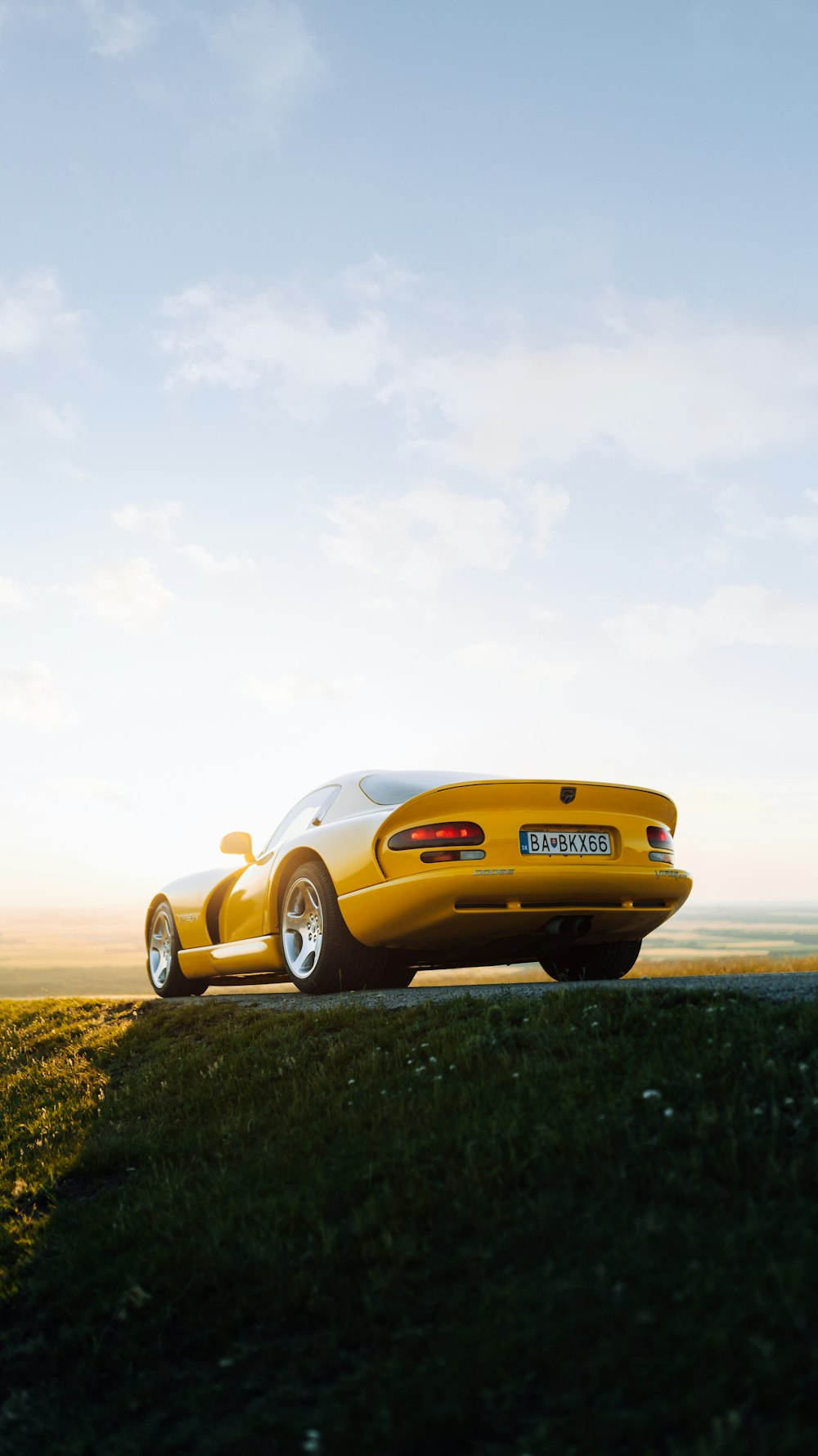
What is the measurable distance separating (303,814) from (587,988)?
3.24 meters

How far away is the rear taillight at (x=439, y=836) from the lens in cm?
612

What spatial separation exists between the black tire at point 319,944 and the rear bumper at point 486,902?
0.20 metres

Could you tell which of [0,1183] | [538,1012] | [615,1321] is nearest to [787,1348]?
[615,1321]

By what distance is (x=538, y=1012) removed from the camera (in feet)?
16.1

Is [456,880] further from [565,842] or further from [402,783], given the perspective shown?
[402,783]

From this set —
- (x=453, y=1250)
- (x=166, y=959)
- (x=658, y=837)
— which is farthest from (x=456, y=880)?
(x=166, y=959)

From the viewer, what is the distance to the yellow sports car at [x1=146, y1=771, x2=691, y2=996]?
20.1 feet

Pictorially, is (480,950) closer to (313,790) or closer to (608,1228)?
(313,790)

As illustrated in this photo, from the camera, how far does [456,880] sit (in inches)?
237

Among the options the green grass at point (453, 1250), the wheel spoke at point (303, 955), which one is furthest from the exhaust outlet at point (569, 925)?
the wheel spoke at point (303, 955)

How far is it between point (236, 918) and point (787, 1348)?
6.57 metres

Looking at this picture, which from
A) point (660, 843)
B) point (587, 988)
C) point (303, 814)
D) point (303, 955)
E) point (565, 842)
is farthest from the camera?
point (303, 814)

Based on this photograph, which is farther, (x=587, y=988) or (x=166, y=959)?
(x=166, y=959)

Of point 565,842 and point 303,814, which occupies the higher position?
point 303,814
